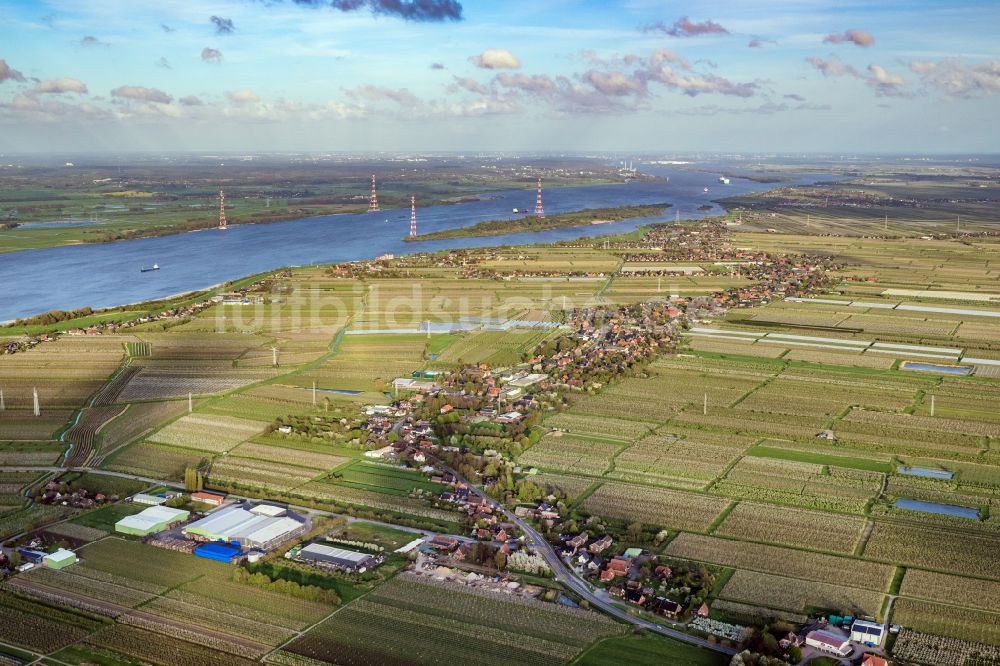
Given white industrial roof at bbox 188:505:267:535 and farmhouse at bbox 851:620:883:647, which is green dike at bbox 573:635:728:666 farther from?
white industrial roof at bbox 188:505:267:535

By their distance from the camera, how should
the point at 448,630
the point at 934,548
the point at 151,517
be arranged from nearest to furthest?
the point at 448,630 → the point at 934,548 → the point at 151,517

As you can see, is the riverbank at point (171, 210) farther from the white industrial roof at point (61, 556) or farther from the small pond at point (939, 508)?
the small pond at point (939, 508)

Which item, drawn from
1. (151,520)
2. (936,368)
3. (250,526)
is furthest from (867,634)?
(936,368)

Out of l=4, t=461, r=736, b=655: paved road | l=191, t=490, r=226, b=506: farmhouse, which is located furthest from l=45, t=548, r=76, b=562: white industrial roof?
l=4, t=461, r=736, b=655: paved road

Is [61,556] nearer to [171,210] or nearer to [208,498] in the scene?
[208,498]

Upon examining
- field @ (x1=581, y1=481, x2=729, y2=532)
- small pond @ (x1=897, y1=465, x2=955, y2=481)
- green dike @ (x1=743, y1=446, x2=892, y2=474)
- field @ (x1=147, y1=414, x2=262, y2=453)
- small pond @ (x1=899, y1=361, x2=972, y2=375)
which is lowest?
field @ (x1=147, y1=414, x2=262, y2=453)

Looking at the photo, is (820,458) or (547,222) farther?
(547,222)
